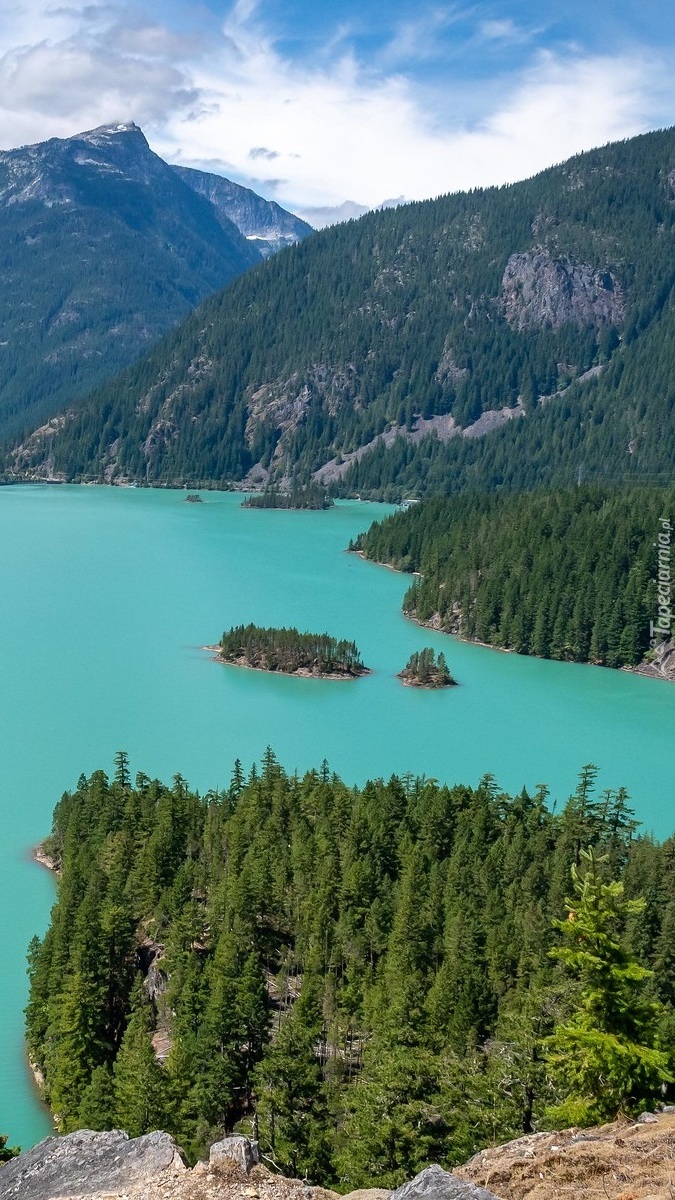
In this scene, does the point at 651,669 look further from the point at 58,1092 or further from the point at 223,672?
the point at 58,1092

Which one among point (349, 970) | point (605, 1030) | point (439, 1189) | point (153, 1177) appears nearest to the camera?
point (439, 1189)

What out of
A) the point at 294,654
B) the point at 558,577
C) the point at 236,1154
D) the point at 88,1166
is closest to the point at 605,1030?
the point at 236,1154

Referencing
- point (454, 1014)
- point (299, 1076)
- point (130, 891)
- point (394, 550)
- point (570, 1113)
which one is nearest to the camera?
point (570, 1113)

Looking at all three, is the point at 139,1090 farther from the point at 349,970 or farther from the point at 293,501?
the point at 293,501

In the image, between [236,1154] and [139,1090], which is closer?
[236,1154]

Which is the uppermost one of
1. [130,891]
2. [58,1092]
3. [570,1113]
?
[570,1113]

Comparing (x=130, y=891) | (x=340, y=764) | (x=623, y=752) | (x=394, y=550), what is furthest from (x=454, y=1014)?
(x=394, y=550)

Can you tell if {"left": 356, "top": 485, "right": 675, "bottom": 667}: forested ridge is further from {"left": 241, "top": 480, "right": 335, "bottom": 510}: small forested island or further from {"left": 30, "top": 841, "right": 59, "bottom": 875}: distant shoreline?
{"left": 241, "top": 480, "right": 335, "bottom": 510}: small forested island
